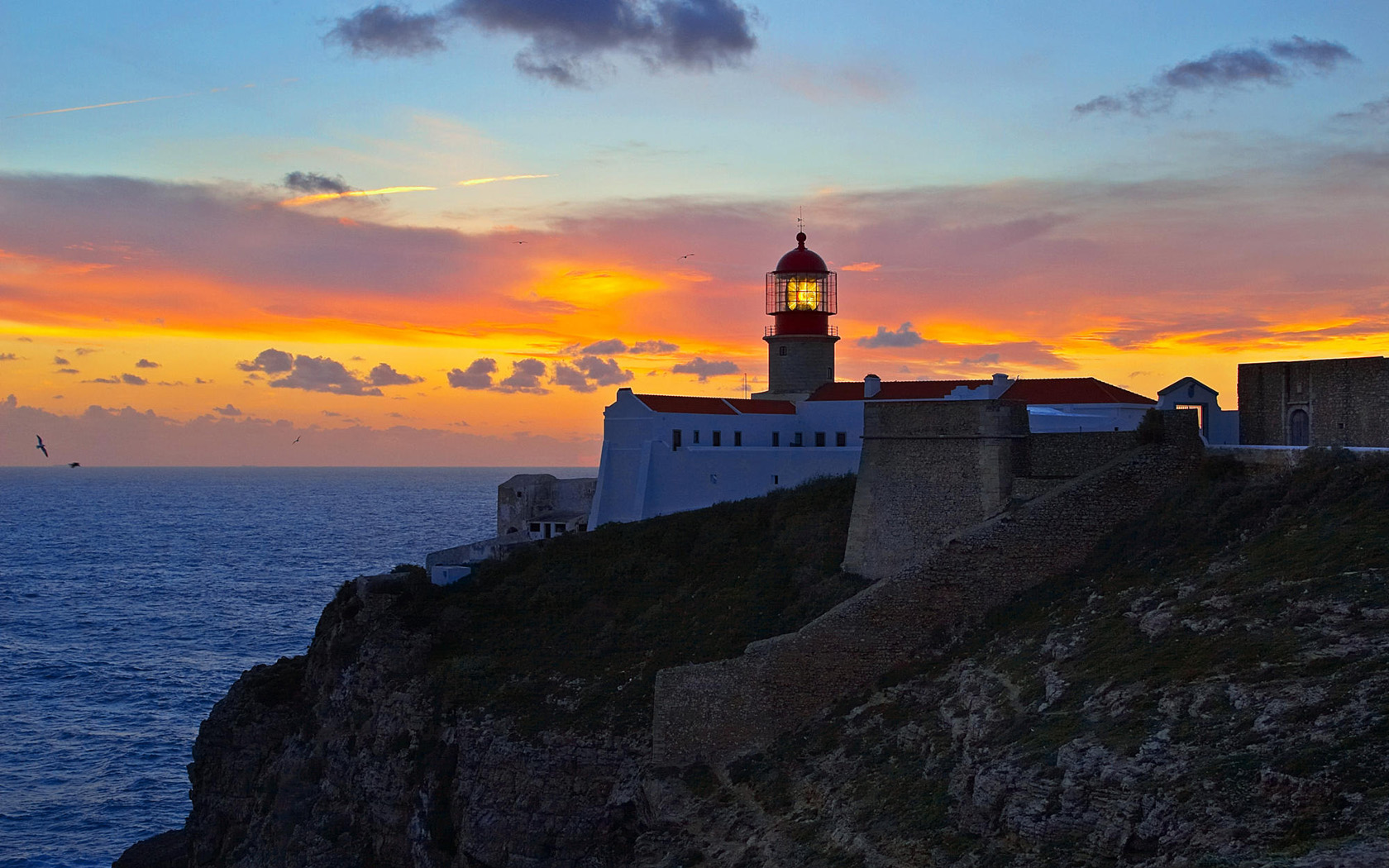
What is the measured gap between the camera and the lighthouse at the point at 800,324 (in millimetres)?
48906

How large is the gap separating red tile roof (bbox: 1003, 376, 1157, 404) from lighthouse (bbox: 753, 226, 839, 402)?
31.6ft

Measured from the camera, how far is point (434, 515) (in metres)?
149

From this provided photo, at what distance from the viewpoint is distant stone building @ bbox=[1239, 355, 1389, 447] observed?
27.1 metres

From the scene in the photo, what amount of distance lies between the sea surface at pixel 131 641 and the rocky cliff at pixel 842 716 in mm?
5731

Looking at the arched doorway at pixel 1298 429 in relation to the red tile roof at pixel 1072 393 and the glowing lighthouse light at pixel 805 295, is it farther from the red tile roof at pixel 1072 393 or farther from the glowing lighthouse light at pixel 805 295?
the glowing lighthouse light at pixel 805 295

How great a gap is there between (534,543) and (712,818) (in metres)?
18.3

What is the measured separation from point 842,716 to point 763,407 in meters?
23.4

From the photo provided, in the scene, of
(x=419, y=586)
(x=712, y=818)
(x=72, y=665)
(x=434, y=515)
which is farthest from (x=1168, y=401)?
(x=434, y=515)

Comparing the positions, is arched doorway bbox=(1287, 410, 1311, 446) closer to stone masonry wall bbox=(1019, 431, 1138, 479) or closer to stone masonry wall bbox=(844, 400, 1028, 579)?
stone masonry wall bbox=(1019, 431, 1138, 479)

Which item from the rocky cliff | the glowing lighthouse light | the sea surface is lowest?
the sea surface

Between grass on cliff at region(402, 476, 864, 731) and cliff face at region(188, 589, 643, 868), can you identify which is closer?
cliff face at region(188, 589, 643, 868)

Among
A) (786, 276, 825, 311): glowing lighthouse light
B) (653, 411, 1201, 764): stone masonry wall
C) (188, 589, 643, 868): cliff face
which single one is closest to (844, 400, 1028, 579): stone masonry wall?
(653, 411, 1201, 764): stone masonry wall

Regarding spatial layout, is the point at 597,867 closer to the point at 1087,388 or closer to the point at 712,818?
Result: the point at 712,818

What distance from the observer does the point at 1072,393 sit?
133 ft
